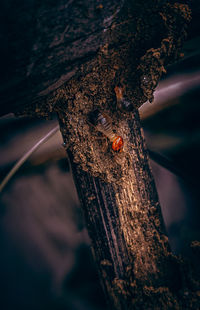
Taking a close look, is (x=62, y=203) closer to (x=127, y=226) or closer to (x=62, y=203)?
(x=62, y=203)

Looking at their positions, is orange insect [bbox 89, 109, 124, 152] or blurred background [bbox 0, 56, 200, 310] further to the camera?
blurred background [bbox 0, 56, 200, 310]

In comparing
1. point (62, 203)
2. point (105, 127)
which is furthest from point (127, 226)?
point (62, 203)

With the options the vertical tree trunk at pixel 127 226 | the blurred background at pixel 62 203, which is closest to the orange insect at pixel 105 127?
the vertical tree trunk at pixel 127 226

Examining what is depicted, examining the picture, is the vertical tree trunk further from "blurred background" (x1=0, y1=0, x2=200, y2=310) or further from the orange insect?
"blurred background" (x1=0, y1=0, x2=200, y2=310)

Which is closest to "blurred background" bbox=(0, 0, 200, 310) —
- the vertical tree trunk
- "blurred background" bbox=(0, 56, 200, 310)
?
"blurred background" bbox=(0, 56, 200, 310)

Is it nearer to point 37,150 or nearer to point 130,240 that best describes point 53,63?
point 130,240

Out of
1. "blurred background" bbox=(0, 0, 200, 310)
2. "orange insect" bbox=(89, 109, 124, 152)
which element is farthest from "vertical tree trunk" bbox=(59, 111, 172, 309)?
"blurred background" bbox=(0, 0, 200, 310)

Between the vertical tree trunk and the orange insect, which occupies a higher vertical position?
the orange insect

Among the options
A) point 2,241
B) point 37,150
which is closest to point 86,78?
point 37,150
